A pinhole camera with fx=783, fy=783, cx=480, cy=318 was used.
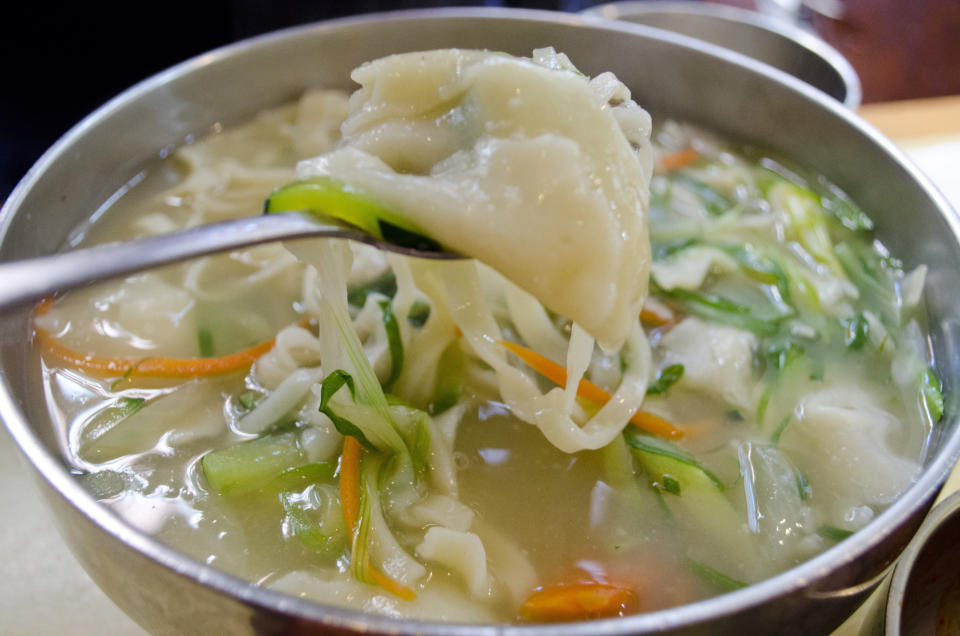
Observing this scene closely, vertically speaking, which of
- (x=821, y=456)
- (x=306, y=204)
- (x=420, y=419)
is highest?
(x=306, y=204)

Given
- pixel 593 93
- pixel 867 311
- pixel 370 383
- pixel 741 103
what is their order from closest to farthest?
pixel 593 93
pixel 370 383
pixel 867 311
pixel 741 103

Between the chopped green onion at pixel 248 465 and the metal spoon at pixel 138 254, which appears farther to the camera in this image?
the chopped green onion at pixel 248 465

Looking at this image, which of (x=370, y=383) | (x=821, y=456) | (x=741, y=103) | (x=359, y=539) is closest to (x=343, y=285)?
(x=370, y=383)

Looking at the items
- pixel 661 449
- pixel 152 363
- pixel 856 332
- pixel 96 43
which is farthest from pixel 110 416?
pixel 96 43

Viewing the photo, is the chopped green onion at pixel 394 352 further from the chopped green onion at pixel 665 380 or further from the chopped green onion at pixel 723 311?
the chopped green onion at pixel 723 311

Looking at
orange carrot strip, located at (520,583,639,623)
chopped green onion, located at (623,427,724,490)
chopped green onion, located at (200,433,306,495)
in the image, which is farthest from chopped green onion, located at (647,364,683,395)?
chopped green onion, located at (200,433,306,495)

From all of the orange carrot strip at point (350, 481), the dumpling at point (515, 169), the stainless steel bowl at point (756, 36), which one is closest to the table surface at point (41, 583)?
the orange carrot strip at point (350, 481)

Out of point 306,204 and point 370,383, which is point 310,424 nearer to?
point 370,383
